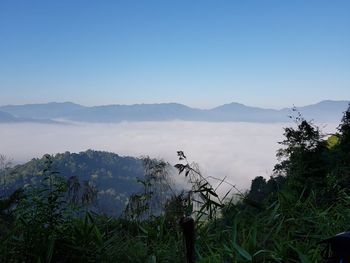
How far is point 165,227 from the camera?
422cm

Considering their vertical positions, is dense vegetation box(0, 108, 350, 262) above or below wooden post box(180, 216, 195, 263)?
below

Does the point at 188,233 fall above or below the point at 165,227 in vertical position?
above

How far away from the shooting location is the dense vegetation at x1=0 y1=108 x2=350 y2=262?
3307mm

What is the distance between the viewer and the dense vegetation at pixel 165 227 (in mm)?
3307

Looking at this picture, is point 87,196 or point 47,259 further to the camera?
point 87,196

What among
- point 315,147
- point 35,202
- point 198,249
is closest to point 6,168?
point 35,202

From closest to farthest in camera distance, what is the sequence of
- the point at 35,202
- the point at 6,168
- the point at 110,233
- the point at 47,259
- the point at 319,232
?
1. the point at 47,259
2. the point at 35,202
3. the point at 319,232
4. the point at 110,233
5. the point at 6,168

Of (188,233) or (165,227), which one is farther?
(165,227)

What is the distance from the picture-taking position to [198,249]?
3.63m

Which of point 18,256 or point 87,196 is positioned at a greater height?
point 87,196

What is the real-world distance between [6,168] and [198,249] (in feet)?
16.6

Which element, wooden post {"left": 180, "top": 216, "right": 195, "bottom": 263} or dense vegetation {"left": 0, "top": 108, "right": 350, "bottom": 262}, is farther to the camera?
dense vegetation {"left": 0, "top": 108, "right": 350, "bottom": 262}

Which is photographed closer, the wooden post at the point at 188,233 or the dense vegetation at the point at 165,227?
the wooden post at the point at 188,233

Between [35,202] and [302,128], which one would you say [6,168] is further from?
[302,128]
